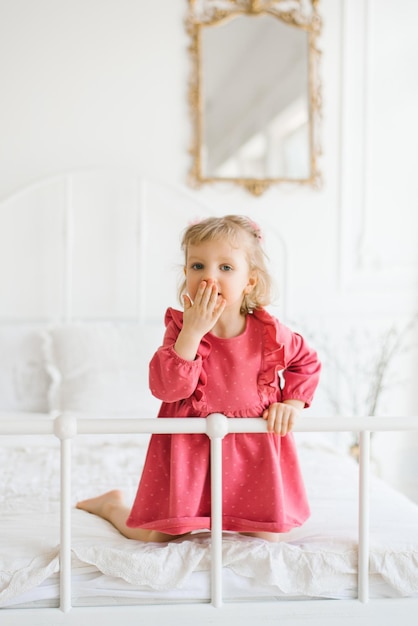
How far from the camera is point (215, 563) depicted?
1.40 meters

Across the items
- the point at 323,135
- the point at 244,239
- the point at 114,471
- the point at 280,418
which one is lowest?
the point at 114,471

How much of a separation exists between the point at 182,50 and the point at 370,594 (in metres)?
2.21

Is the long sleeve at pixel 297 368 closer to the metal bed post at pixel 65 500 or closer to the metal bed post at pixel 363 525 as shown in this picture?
the metal bed post at pixel 363 525

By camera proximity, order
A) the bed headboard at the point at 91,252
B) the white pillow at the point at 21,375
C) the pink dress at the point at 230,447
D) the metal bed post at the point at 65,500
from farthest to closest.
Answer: the bed headboard at the point at 91,252 → the white pillow at the point at 21,375 → the pink dress at the point at 230,447 → the metal bed post at the point at 65,500

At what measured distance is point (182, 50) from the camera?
10.1ft

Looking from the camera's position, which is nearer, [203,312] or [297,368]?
[203,312]

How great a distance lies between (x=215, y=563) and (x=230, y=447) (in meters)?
0.22

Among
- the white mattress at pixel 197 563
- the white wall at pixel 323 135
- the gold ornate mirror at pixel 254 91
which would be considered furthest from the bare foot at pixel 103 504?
the gold ornate mirror at pixel 254 91

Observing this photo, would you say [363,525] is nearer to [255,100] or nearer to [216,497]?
[216,497]

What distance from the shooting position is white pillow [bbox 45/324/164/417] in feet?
8.63

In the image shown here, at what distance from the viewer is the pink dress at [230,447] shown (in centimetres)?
149

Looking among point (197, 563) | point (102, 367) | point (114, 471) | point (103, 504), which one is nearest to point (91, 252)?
point (102, 367)

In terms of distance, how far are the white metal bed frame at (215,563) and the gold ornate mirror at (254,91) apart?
182 cm

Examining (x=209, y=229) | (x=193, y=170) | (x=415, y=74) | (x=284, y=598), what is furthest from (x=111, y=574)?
(x=415, y=74)
